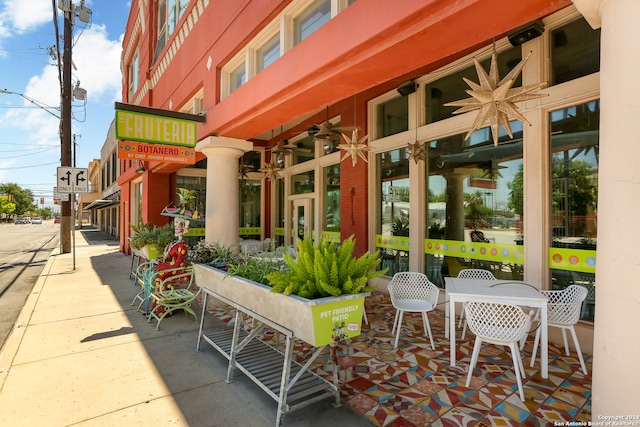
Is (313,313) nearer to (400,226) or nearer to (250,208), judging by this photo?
(400,226)

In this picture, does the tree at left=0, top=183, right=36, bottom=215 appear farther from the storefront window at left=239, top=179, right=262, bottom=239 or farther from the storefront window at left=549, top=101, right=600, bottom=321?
the storefront window at left=549, top=101, right=600, bottom=321

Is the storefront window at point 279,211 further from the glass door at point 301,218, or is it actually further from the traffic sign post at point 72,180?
the traffic sign post at point 72,180

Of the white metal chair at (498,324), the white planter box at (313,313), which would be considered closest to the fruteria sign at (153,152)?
the white planter box at (313,313)

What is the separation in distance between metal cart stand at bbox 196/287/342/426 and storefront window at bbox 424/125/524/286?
11.5 feet

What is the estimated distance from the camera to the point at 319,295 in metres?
2.80

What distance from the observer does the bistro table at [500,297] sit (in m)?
3.38

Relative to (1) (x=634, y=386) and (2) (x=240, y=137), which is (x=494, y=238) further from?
(2) (x=240, y=137)

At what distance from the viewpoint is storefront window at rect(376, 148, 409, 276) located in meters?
6.86

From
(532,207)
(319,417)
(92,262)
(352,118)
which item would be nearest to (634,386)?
(319,417)

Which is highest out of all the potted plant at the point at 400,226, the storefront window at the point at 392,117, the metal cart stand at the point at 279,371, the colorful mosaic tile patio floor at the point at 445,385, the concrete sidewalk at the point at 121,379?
the storefront window at the point at 392,117

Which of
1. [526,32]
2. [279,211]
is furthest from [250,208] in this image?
[526,32]

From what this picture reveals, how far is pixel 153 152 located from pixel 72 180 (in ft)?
17.3

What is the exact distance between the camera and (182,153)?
23.6 ft

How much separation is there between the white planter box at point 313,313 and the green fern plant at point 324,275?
0.08 meters
